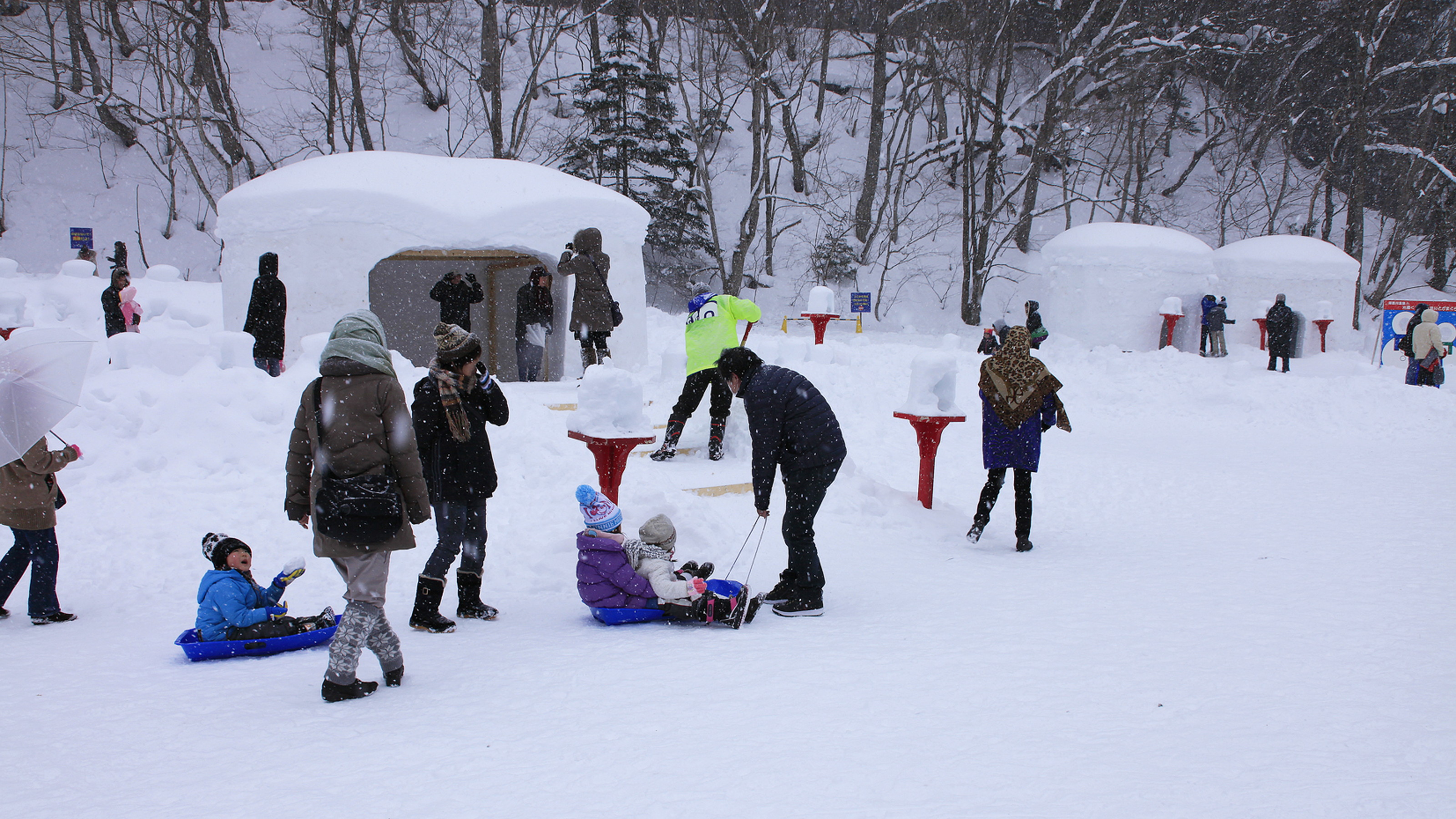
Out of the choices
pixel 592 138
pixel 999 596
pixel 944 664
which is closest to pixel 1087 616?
pixel 999 596

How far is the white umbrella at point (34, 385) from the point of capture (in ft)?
12.2

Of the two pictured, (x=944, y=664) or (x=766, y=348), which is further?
(x=766, y=348)

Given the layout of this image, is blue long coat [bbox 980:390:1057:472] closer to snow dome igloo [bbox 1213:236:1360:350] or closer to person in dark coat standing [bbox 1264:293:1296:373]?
person in dark coat standing [bbox 1264:293:1296:373]

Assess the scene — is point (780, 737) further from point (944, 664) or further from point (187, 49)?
point (187, 49)

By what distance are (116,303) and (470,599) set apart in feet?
27.5

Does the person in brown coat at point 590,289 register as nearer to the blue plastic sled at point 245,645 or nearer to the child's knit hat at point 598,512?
the child's knit hat at point 598,512

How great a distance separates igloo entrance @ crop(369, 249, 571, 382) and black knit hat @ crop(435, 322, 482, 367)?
833 centimetres

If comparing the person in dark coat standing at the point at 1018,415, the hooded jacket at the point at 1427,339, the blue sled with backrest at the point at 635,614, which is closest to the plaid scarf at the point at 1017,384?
the person in dark coat standing at the point at 1018,415

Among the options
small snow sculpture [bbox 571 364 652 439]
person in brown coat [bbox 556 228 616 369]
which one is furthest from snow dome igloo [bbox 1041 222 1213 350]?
small snow sculpture [bbox 571 364 652 439]

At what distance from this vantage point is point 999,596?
4734mm

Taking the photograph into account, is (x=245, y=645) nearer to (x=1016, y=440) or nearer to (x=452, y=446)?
(x=452, y=446)

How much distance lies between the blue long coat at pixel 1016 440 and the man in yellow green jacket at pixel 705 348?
1.88m

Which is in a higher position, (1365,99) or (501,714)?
(1365,99)

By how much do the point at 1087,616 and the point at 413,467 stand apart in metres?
3.14
